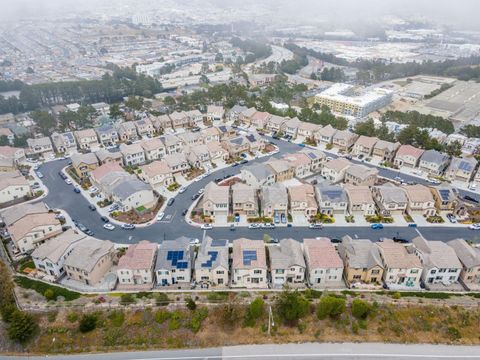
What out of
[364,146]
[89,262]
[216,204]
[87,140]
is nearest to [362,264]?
[216,204]

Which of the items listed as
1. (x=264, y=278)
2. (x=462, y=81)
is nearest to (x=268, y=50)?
(x=462, y=81)

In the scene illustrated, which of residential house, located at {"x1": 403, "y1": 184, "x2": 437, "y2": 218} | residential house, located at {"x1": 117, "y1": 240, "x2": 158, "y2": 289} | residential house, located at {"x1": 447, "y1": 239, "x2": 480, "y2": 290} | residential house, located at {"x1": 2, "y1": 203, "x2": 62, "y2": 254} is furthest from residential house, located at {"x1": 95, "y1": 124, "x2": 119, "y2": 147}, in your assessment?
residential house, located at {"x1": 447, "y1": 239, "x2": 480, "y2": 290}

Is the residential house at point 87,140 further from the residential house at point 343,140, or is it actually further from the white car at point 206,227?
the residential house at point 343,140

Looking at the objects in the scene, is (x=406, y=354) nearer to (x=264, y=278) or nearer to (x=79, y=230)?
(x=264, y=278)

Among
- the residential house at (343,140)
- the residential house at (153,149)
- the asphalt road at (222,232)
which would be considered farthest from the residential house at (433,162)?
the residential house at (153,149)

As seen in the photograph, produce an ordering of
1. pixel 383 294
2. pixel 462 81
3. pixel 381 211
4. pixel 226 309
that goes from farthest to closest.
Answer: pixel 462 81 → pixel 381 211 → pixel 383 294 → pixel 226 309
